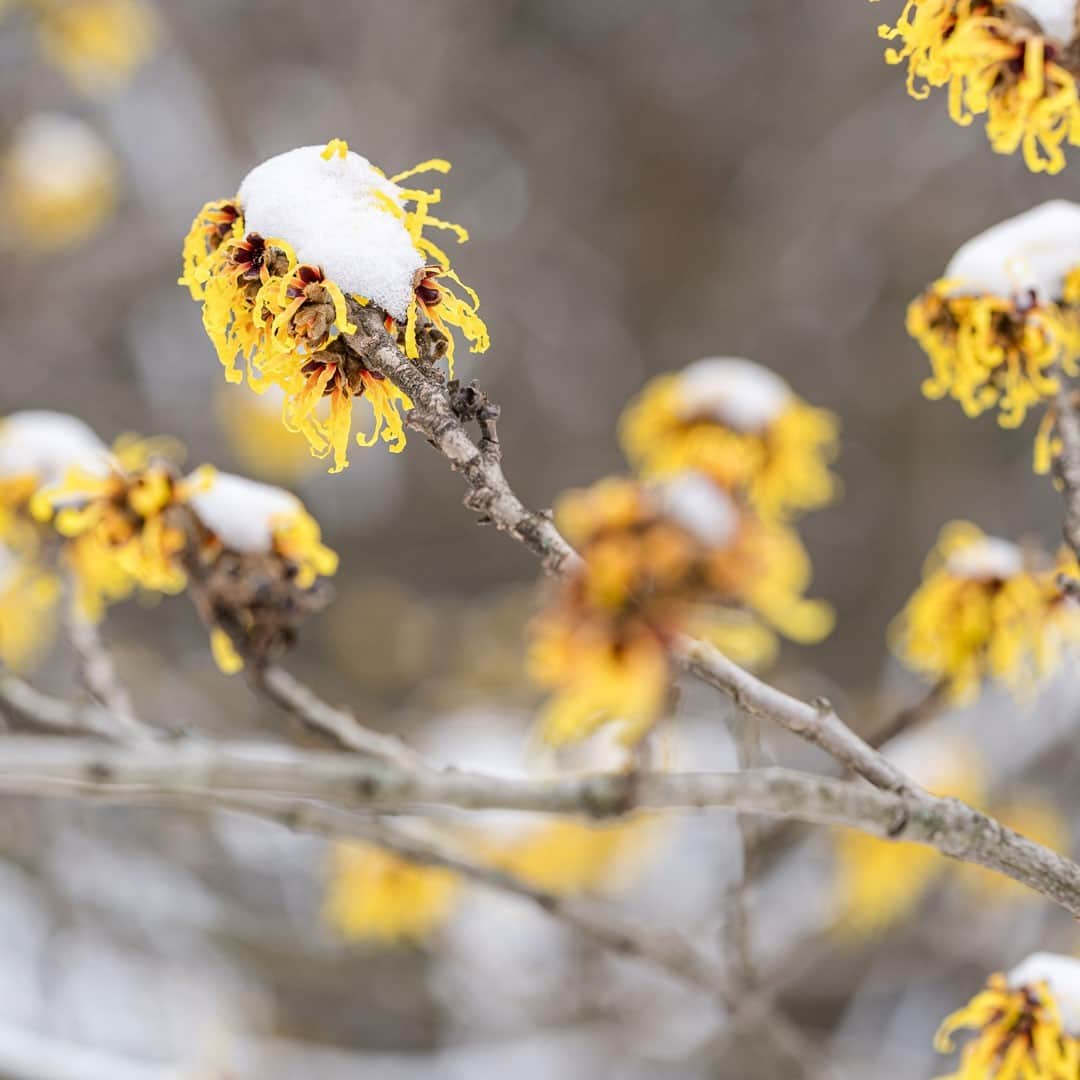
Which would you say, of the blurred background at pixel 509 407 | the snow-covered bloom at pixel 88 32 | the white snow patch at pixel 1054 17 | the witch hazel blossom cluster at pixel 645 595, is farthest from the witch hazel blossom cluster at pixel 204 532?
the snow-covered bloom at pixel 88 32

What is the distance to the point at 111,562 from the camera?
3.98ft

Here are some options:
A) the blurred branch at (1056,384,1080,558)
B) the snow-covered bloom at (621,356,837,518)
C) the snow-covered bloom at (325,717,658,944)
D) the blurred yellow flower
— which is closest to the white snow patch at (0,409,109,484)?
the snow-covered bloom at (621,356,837,518)

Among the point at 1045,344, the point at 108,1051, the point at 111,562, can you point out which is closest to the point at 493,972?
the point at 108,1051

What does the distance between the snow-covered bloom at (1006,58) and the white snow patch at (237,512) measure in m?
0.65

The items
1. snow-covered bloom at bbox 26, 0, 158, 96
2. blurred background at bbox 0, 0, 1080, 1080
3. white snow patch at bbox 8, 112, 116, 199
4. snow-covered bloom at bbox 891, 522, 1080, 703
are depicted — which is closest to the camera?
snow-covered bloom at bbox 891, 522, 1080, 703

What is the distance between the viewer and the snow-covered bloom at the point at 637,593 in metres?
0.61

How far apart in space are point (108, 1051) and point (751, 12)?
4.41 m

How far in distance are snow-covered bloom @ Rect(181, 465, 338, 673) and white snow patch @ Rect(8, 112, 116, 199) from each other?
10.6ft

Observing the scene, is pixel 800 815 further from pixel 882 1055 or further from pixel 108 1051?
pixel 882 1055

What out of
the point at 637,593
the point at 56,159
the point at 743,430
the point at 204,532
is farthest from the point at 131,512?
the point at 56,159

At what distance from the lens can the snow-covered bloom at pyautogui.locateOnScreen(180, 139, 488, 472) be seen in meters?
0.74

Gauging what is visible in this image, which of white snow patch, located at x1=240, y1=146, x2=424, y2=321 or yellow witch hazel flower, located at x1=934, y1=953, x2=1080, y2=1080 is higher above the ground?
white snow patch, located at x1=240, y1=146, x2=424, y2=321

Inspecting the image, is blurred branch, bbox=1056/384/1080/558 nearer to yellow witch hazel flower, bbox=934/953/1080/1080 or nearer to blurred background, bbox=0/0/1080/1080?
yellow witch hazel flower, bbox=934/953/1080/1080

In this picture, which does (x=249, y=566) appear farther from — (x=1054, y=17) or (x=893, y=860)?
(x=893, y=860)
